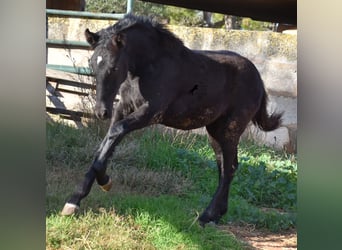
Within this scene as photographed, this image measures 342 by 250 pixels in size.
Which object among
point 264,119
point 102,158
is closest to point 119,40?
point 102,158

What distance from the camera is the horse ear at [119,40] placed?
4.25m

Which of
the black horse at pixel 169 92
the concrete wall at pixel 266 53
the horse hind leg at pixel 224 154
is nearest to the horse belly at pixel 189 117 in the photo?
the black horse at pixel 169 92

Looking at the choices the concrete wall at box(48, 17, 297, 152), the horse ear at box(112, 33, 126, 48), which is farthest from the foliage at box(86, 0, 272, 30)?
the horse ear at box(112, 33, 126, 48)

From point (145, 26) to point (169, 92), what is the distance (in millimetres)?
511

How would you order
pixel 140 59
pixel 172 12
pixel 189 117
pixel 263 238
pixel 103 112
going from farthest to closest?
pixel 172 12 < pixel 263 238 < pixel 189 117 < pixel 140 59 < pixel 103 112

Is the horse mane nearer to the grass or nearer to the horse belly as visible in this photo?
the horse belly

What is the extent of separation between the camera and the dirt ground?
16.0 feet

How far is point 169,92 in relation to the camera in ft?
15.3

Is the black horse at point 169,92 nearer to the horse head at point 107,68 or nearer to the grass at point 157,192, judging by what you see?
the horse head at point 107,68

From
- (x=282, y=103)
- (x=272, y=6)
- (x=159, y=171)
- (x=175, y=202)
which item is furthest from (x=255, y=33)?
(x=272, y=6)

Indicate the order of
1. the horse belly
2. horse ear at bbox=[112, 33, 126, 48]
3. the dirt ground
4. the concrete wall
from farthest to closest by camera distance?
the concrete wall, the dirt ground, the horse belly, horse ear at bbox=[112, 33, 126, 48]

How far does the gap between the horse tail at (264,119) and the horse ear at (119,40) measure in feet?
5.08

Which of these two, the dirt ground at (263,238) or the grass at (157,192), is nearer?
the grass at (157,192)

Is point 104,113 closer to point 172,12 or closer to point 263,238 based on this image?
point 263,238
